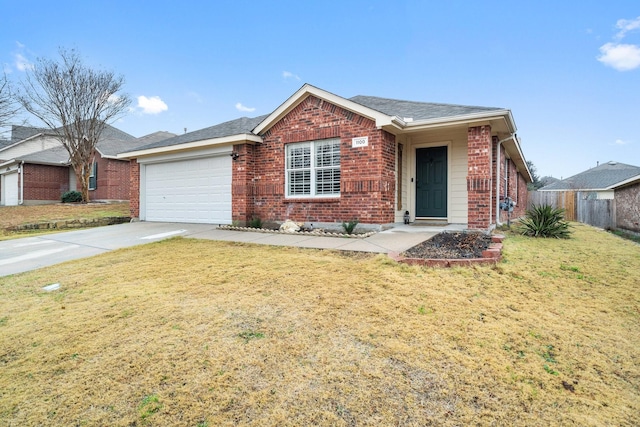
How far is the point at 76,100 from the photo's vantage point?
1881 centimetres

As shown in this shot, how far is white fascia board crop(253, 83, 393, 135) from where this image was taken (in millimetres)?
8316

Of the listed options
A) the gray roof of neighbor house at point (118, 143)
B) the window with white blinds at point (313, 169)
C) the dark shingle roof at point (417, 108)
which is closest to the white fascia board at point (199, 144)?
the window with white blinds at point (313, 169)

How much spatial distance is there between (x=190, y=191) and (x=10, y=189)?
70.0 feet

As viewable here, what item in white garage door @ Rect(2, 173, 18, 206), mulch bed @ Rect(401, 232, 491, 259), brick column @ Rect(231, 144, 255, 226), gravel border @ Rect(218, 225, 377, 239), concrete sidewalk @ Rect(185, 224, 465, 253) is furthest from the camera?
white garage door @ Rect(2, 173, 18, 206)

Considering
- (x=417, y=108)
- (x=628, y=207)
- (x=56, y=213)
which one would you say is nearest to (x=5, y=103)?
(x=56, y=213)

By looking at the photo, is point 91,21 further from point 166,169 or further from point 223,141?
point 223,141

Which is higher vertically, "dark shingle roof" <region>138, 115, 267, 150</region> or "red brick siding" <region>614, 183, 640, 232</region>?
"dark shingle roof" <region>138, 115, 267, 150</region>

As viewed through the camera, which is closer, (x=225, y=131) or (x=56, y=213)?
(x=225, y=131)

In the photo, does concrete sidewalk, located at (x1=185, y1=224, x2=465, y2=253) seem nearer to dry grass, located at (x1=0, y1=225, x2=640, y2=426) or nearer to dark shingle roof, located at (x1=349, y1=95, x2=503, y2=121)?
dry grass, located at (x1=0, y1=225, x2=640, y2=426)

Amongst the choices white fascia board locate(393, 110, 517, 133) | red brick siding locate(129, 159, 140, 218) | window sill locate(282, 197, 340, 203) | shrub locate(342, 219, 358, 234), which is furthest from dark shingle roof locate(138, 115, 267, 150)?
white fascia board locate(393, 110, 517, 133)

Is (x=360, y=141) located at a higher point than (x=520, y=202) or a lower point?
higher

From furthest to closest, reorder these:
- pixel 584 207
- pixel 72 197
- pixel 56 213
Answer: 1. pixel 72 197
2. pixel 584 207
3. pixel 56 213

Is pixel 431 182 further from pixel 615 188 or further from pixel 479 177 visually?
pixel 615 188

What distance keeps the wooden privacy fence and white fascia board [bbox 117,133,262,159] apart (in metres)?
12.0
